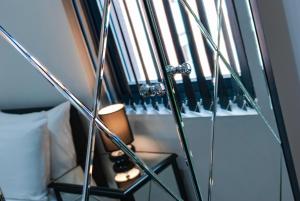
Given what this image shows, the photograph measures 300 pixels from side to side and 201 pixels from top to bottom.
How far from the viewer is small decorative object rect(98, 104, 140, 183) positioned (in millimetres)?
2037

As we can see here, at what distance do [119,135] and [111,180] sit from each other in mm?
441

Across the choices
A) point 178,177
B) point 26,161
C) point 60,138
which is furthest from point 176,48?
point 26,161

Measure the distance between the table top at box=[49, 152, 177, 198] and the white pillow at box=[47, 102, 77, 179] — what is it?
2.1 inches

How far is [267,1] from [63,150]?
144cm

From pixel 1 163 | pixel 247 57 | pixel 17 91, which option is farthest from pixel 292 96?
pixel 17 91

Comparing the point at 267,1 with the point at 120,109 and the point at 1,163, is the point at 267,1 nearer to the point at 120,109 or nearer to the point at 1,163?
the point at 120,109

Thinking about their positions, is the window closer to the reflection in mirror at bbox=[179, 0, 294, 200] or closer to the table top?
the reflection in mirror at bbox=[179, 0, 294, 200]

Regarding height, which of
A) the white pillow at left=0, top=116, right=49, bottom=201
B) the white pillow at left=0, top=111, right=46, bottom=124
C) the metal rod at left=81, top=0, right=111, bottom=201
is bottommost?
the white pillow at left=0, top=116, right=49, bottom=201

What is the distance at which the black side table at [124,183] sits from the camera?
1855 millimetres

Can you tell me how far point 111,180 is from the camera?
2.39m

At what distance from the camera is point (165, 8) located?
5.92 feet

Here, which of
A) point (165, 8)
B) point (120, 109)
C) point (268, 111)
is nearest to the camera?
point (268, 111)

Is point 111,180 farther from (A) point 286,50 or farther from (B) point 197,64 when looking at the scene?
(A) point 286,50

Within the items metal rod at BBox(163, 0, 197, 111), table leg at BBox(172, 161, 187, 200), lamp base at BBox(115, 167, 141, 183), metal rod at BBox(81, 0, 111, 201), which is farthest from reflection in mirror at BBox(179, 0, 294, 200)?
metal rod at BBox(81, 0, 111, 201)
